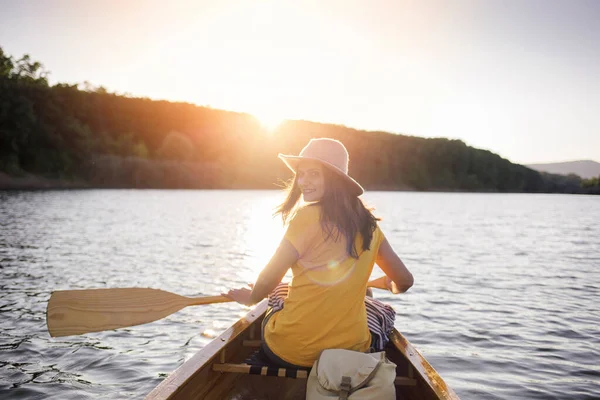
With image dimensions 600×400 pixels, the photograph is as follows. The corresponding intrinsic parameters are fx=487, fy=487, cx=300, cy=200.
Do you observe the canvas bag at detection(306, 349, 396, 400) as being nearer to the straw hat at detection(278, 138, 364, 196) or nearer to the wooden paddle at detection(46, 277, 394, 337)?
the straw hat at detection(278, 138, 364, 196)

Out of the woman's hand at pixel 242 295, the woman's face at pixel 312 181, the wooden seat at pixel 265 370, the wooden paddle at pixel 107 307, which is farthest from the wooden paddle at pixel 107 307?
the woman's face at pixel 312 181

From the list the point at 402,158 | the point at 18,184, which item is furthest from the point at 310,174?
the point at 402,158

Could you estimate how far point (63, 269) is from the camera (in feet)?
40.5

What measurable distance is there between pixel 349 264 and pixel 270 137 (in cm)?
11328

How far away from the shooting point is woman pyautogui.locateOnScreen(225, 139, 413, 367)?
2.79m

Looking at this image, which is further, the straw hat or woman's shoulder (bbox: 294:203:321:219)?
the straw hat

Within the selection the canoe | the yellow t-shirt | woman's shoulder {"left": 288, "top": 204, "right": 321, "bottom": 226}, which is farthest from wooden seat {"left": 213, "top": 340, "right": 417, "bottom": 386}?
woman's shoulder {"left": 288, "top": 204, "right": 321, "bottom": 226}

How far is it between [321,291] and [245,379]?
4.52 ft

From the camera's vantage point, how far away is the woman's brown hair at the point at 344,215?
110 inches

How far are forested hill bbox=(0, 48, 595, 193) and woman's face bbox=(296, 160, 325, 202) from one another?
171 ft

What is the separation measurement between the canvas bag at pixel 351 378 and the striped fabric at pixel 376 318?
0.61 m

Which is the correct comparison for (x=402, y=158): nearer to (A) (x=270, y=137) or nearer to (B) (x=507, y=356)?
(A) (x=270, y=137)

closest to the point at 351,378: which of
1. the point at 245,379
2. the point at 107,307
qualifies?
the point at 245,379

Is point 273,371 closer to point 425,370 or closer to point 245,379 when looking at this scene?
point 245,379
